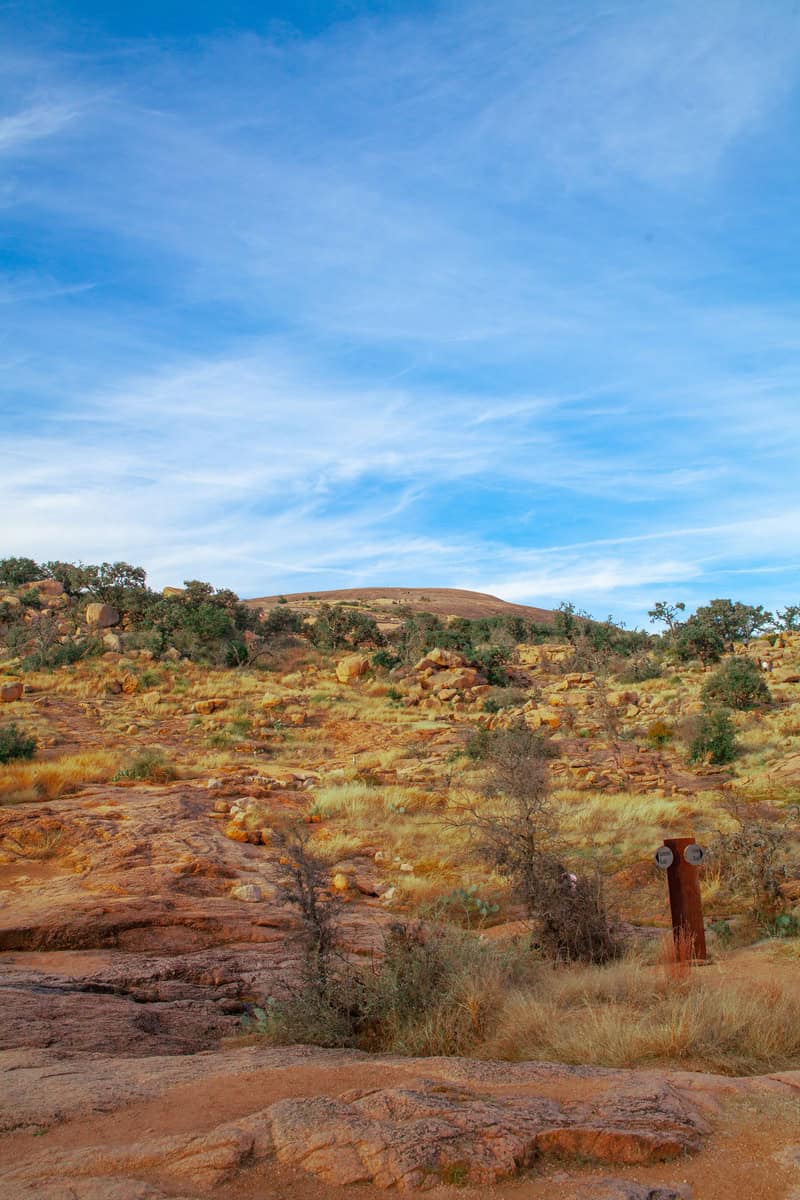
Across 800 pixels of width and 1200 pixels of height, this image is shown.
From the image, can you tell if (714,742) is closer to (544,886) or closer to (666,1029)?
(544,886)

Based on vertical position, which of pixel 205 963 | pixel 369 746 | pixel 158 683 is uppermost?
pixel 158 683

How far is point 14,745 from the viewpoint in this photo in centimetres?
1603

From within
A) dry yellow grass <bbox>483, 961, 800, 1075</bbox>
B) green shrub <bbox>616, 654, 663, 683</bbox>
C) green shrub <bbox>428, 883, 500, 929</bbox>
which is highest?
green shrub <bbox>616, 654, 663, 683</bbox>

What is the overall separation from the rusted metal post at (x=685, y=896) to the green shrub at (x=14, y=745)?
13.1m

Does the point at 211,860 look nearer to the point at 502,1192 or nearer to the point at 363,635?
the point at 502,1192

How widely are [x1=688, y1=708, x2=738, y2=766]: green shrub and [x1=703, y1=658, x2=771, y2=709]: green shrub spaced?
4282 mm

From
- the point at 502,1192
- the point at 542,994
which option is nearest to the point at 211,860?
the point at 542,994

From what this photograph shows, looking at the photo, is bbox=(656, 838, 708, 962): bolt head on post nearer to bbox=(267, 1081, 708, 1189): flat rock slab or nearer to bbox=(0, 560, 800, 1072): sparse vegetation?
bbox=(0, 560, 800, 1072): sparse vegetation

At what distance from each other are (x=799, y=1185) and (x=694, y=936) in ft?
12.8

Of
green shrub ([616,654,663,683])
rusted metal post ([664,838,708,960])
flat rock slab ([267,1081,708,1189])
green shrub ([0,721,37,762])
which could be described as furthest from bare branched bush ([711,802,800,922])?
green shrub ([616,654,663,683])

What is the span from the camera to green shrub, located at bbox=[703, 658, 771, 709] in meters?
22.4

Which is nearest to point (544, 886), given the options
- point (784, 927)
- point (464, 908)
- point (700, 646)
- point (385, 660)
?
point (464, 908)

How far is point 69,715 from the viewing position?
22.1 m

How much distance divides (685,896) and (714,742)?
11556mm
